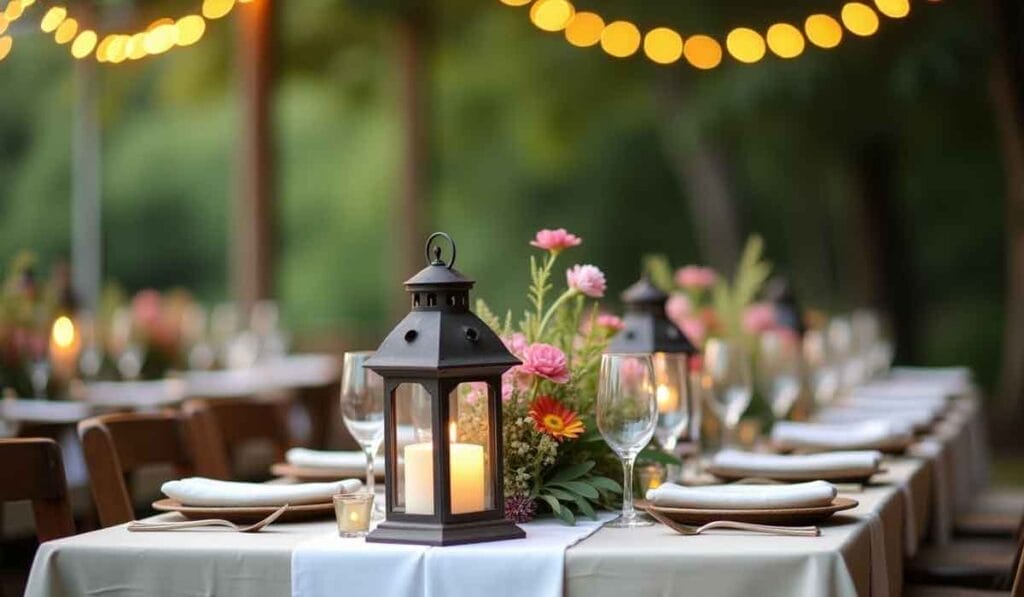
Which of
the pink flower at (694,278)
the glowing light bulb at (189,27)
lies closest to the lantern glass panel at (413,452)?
the pink flower at (694,278)

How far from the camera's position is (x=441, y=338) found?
241cm

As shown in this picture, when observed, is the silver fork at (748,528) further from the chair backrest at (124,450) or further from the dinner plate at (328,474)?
the chair backrest at (124,450)

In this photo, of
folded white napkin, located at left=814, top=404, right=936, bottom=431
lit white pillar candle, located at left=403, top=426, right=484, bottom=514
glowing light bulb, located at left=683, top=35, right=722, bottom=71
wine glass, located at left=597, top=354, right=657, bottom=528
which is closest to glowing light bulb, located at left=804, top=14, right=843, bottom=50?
glowing light bulb, located at left=683, top=35, right=722, bottom=71

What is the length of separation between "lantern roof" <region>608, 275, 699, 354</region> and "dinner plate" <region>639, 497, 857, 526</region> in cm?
103

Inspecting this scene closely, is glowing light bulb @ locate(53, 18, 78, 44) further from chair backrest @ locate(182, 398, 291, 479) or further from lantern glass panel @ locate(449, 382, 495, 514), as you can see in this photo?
lantern glass panel @ locate(449, 382, 495, 514)

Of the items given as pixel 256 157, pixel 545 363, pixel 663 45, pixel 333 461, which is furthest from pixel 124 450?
pixel 256 157

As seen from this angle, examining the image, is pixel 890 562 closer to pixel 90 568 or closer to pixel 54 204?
pixel 90 568

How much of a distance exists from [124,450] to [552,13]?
3103mm

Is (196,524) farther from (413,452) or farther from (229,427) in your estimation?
(229,427)

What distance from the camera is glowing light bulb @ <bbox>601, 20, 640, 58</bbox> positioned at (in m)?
6.15

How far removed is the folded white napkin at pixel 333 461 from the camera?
3.16 m

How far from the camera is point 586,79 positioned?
15266mm

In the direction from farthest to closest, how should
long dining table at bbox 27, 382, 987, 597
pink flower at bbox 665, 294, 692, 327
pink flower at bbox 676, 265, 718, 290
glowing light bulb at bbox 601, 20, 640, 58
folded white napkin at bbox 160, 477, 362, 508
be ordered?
glowing light bulb at bbox 601, 20, 640, 58 < pink flower at bbox 676, 265, 718, 290 < pink flower at bbox 665, 294, 692, 327 < folded white napkin at bbox 160, 477, 362, 508 < long dining table at bbox 27, 382, 987, 597

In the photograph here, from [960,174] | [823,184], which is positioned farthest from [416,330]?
[960,174]
